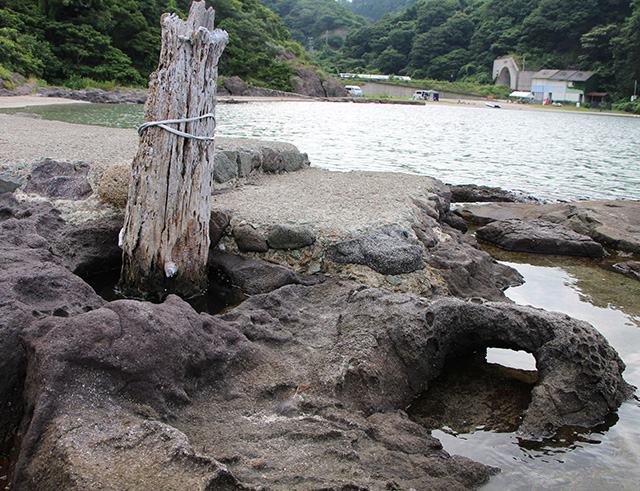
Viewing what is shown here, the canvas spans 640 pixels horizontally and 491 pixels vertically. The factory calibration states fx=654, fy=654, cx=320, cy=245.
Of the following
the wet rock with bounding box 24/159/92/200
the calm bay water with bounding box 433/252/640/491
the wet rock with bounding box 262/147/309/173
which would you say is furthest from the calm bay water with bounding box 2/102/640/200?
the calm bay water with bounding box 433/252/640/491

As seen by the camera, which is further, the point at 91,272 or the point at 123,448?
the point at 91,272

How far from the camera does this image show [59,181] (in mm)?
7750

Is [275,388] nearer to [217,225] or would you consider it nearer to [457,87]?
[217,225]

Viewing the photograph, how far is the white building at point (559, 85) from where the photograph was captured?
74.4 m

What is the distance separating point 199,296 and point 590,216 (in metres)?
7.88

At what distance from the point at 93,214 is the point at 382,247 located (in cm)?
311

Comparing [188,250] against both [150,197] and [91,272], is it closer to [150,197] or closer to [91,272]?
[150,197]

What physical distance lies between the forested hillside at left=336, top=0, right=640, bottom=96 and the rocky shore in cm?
6868

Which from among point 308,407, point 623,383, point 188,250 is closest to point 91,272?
point 188,250

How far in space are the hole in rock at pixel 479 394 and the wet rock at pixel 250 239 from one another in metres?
2.59

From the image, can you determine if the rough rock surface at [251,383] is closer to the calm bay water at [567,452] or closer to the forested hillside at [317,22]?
the calm bay water at [567,452]

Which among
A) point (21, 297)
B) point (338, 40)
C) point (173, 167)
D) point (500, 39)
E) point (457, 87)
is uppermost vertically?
point (338, 40)

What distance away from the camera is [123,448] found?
9.94 feet

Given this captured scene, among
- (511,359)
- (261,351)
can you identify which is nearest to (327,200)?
(511,359)
